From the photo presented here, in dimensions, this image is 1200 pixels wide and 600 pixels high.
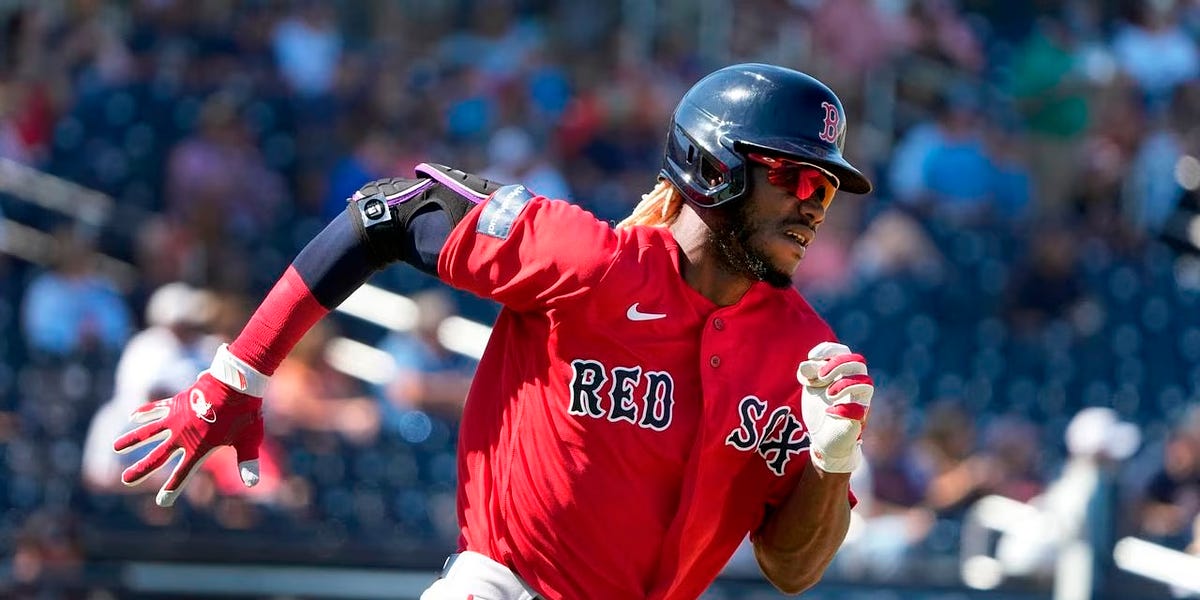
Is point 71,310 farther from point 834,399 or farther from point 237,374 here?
point 834,399

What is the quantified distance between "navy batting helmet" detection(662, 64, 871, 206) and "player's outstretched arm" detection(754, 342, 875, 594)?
36 cm

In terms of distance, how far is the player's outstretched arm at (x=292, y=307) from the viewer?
327 centimetres

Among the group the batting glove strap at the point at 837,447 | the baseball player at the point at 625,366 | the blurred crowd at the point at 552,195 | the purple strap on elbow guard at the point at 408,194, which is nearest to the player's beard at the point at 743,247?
the baseball player at the point at 625,366

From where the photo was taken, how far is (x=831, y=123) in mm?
3352

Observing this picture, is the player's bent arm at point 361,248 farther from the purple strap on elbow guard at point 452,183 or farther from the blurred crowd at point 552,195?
the blurred crowd at point 552,195

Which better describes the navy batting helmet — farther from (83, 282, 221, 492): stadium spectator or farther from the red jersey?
(83, 282, 221, 492): stadium spectator

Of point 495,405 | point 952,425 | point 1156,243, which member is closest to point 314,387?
point 952,425

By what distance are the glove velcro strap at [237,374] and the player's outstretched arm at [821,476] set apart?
1.04 metres

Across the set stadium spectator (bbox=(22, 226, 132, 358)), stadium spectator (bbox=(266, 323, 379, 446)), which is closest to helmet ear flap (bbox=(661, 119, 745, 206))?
stadium spectator (bbox=(266, 323, 379, 446))

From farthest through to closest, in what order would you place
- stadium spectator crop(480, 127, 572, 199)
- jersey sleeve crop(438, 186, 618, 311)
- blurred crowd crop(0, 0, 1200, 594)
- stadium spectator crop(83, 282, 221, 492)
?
stadium spectator crop(480, 127, 572, 199) < blurred crowd crop(0, 0, 1200, 594) < stadium spectator crop(83, 282, 221, 492) < jersey sleeve crop(438, 186, 618, 311)

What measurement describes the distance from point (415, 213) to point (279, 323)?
345mm

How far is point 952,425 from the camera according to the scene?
8734 millimetres

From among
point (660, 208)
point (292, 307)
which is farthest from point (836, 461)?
point (292, 307)

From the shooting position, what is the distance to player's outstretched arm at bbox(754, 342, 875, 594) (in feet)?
10.4
